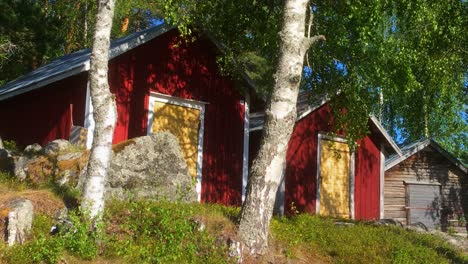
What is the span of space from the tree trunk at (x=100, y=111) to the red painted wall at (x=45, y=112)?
13.4ft

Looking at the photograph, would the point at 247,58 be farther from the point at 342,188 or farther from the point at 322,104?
the point at 342,188

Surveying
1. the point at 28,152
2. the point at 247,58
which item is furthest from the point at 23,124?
the point at 247,58

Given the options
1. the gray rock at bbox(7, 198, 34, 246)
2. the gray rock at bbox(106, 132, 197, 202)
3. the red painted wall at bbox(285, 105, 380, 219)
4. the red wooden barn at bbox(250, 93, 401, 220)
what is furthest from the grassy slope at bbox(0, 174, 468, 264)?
the red painted wall at bbox(285, 105, 380, 219)

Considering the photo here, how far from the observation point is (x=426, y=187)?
72.3ft

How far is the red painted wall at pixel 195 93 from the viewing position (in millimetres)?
12773

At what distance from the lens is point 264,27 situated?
Answer: 14.0 metres

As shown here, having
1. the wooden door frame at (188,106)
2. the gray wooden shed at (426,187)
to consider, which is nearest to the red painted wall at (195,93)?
the wooden door frame at (188,106)

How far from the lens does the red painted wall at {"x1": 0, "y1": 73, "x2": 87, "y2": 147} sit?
40.5ft

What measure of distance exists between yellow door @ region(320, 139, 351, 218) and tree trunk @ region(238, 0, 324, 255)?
8284mm

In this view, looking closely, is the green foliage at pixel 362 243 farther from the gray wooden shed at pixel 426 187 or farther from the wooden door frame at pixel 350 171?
the gray wooden shed at pixel 426 187

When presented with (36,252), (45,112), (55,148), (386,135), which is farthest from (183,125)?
(386,135)

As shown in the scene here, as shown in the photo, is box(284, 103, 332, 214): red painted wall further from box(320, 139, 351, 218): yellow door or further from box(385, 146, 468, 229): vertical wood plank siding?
box(385, 146, 468, 229): vertical wood plank siding

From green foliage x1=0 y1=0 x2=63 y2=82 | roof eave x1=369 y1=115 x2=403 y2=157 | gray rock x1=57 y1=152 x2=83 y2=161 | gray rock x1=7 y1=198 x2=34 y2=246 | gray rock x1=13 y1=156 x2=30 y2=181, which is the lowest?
gray rock x1=7 y1=198 x2=34 y2=246

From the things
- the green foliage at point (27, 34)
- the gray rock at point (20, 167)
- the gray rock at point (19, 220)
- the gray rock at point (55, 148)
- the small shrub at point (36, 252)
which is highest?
the green foliage at point (27, 34)
